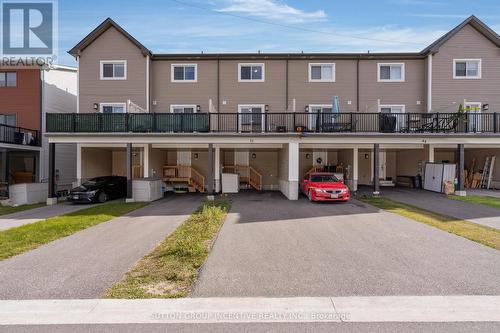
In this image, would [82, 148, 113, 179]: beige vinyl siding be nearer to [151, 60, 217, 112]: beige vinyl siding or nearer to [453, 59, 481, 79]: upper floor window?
[151, 60, 217, 112]: beige vinyl siding

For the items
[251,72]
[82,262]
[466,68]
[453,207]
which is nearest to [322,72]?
[251,72]

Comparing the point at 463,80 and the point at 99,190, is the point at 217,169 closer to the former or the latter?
the point at 99,190

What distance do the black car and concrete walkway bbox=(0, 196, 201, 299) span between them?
7.24 meters

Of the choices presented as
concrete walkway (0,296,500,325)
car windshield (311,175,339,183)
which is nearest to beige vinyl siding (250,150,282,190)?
car windshield (311,175,339,183)

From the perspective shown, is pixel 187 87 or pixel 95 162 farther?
pixel 187 87

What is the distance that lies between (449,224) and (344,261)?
5.73 metres

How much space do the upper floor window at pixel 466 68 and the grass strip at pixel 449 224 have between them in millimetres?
12470

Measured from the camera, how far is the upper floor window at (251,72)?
22.8m

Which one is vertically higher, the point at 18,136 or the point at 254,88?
the point at 254,88

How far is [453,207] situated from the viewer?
1430cm

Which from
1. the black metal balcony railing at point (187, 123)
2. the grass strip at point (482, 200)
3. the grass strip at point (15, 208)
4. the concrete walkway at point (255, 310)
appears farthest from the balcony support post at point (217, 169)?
the concrete walkway at point (255, 310)

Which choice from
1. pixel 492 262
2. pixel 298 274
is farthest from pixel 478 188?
pixel 298 274

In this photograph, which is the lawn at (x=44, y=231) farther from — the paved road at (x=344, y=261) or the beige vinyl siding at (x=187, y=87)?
the beige vinyl siding at (x=187, y=87)

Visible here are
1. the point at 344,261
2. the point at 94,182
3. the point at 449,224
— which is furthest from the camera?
the point at 94,182
